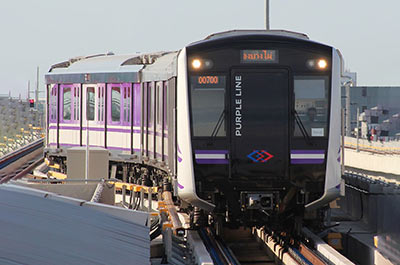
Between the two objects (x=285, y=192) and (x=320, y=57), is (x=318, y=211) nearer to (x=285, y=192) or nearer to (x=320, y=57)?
(x=285, y=192)

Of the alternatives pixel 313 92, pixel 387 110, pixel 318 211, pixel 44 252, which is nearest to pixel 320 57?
pixel 313 92

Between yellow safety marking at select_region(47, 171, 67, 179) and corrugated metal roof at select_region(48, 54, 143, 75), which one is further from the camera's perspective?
yellow safety marking at select_region(47, 171, 67, 179)

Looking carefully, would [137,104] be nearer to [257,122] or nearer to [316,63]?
[257,122]

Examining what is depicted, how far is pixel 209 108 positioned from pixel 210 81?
439mm

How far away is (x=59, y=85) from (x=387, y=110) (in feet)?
261

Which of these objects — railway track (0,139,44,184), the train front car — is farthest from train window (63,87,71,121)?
the train front car

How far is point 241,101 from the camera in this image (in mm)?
14953

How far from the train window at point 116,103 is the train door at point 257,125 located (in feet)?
34.8

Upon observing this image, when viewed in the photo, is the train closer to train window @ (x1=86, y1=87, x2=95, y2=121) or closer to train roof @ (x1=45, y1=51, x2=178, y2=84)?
train roof @ (x1=45, y1=51, x2=178, y2=84)

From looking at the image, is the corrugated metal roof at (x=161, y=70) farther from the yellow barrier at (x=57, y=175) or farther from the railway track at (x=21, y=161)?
the railway track at (x=21, y=161)

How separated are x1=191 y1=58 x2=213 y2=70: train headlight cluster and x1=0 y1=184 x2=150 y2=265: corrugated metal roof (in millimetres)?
2690

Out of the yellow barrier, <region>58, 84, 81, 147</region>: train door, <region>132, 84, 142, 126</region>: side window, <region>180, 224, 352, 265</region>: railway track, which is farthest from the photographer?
the yellow barrier

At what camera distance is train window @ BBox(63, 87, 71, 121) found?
92.4ft

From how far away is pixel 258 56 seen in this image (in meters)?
15.1
